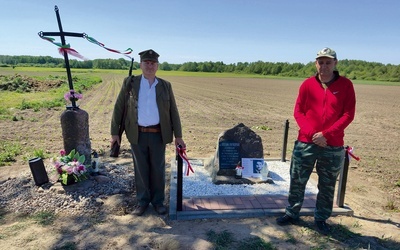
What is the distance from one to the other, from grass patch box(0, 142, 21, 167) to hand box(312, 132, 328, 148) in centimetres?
601

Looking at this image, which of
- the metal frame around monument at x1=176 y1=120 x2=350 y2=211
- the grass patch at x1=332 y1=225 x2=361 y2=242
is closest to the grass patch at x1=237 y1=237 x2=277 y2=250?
the grass patch at x1=332 y1=225 x2=361 y2=242

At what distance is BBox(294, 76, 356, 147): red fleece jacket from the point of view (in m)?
3.14

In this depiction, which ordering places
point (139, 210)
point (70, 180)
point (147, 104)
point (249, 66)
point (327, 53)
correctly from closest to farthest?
point (327, 53)
point (147, 104)
point (139, 210)
point (70, 180)
point (249, 66)

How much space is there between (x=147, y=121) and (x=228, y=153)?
1980 mm

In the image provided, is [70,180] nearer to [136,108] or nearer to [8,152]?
[136,108]

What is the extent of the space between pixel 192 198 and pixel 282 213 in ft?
4.40

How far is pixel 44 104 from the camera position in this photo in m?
14.2

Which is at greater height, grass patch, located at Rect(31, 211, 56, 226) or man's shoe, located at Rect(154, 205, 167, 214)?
man's shoe, located at Rect(154, 205, 167, 214)

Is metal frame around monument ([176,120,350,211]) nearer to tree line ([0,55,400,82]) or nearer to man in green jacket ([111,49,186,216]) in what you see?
man in green jacket ([111,49,186,216])

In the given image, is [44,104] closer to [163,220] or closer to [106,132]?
[106,132]

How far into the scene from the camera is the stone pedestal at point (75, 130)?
462 centimetres

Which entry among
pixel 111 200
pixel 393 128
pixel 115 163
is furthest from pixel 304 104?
pixel 393 128

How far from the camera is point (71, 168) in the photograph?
436 cm

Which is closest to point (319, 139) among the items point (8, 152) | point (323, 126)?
point (323, 126)
